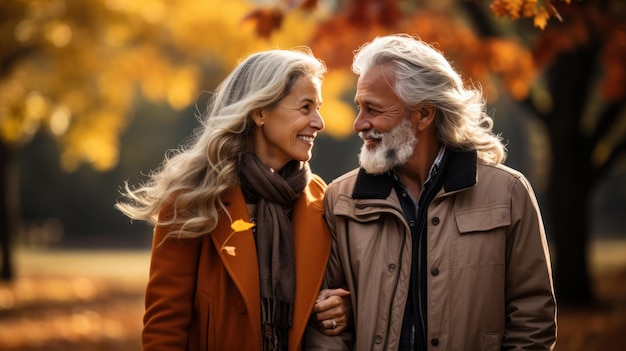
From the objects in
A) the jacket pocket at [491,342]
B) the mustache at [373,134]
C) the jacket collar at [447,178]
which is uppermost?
the mustache at [373,134]

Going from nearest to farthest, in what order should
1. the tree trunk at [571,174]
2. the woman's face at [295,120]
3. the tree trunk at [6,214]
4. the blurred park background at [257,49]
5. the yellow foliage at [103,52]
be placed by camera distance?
the woman's face at [295,120] → the blurred park background at [257,49] → the tree trunk at [571,174] → the yellow foliage at [103,52] → the tree trunk at [6,214]

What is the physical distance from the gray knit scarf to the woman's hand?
14 cm

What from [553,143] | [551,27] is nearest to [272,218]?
[551,27]

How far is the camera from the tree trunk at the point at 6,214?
15970mm

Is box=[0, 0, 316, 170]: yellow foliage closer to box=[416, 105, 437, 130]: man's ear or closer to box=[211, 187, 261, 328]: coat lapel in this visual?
box=[211, 187, 261, 328]: coat lapel

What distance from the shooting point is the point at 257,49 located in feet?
46.1

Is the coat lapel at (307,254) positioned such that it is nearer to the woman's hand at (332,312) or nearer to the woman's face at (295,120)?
the woman's hand at (332,312)

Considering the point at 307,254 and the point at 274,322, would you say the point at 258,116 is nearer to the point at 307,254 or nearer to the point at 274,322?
the point at 307,254

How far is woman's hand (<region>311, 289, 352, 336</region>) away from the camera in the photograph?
3.88 metres

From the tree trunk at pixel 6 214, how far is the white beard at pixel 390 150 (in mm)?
12846

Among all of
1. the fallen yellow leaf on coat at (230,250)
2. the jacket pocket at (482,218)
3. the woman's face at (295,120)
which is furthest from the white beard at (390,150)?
the fallen yellow leaf on coat at (230,250)

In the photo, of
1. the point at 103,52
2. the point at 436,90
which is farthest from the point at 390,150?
the point at 103,52

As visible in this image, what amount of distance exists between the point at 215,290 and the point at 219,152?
66 cm

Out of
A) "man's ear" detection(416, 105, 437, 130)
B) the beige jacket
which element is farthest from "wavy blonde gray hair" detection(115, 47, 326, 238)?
the beige jacket
